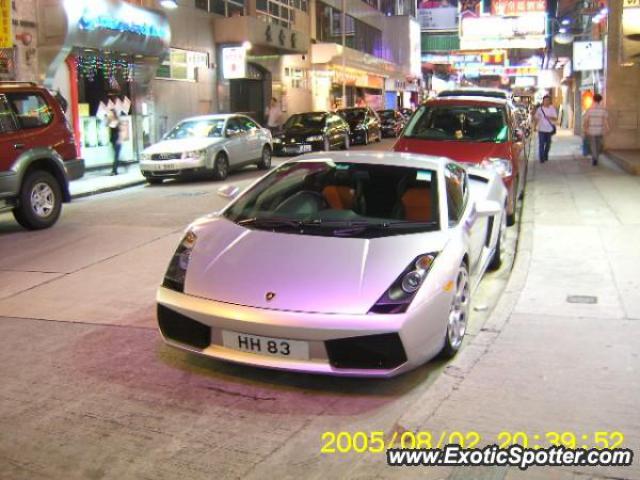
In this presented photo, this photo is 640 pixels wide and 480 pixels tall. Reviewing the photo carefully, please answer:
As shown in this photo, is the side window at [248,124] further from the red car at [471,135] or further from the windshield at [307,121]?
the red car at [471,135]

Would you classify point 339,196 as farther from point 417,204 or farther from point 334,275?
point 334,275

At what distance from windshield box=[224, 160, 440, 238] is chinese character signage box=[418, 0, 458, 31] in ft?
211

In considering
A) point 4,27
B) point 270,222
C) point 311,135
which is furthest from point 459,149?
point 311,135

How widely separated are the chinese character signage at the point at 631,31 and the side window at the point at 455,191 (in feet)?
43.9

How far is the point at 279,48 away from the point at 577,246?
2337cm

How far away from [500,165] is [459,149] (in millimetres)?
691

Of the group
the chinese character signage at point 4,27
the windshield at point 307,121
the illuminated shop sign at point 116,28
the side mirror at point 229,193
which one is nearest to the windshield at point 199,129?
the illuminated shop sign at point 116,28

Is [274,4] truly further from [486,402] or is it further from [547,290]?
[486,402]

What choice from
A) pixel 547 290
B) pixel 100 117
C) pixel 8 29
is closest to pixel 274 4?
pixel 100 117

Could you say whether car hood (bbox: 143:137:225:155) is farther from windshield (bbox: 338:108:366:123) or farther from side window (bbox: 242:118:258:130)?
windshield (bbox: 338:108:366:123)

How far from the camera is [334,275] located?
178 inches

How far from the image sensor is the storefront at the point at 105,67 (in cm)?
1806

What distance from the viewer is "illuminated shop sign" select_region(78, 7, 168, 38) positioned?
18.4 meters

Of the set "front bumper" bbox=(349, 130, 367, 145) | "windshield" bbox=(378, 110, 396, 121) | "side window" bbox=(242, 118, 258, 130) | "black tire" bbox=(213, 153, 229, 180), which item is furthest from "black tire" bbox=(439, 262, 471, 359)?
"windshield" bbox=(378, 110, 396, 121)
